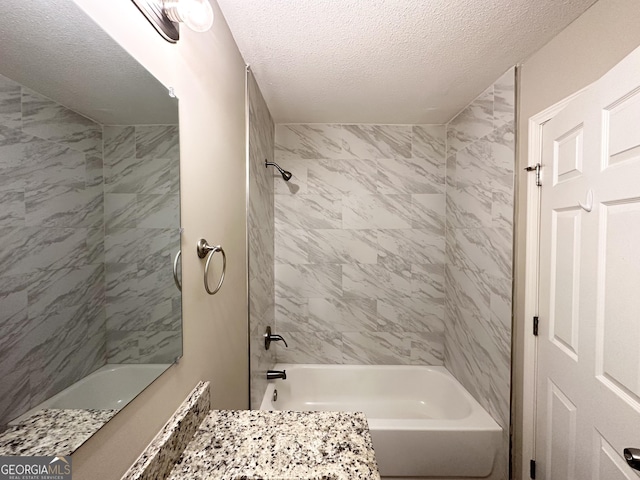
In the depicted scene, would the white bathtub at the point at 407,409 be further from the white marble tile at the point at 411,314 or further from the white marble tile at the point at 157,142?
the white marble tile at the point at 157,142

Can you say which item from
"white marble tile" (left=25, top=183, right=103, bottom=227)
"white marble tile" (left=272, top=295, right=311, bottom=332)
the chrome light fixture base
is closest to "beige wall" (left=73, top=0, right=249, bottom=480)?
the chrome light fixture base

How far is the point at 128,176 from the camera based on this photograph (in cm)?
65

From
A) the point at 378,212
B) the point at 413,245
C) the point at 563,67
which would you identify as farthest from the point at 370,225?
the point at 563,67

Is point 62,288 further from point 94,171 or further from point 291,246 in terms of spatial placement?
point 291,246

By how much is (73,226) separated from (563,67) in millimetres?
1863

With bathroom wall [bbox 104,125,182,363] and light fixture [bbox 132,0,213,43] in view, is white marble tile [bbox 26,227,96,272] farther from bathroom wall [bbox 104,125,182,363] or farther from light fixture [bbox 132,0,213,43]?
light fixture [bbox 132,0,213,43]

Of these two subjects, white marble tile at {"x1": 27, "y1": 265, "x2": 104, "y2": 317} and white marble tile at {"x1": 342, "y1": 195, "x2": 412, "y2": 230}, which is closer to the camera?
white marble tile at {"x1": 27, "y1": 265, "x2": 104, "y2": 317}

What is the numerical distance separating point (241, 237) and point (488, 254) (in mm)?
1540

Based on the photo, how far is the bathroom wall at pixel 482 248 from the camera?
168 cm

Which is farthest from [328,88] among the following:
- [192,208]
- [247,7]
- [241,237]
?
[192,208]

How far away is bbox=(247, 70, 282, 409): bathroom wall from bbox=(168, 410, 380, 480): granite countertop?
81 cm

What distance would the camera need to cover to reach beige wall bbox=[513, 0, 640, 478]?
41.0 inches

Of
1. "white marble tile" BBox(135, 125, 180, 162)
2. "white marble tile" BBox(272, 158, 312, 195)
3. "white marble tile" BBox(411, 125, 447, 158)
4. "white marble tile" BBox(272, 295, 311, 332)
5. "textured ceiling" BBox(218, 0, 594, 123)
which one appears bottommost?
"white marble tile" BBox(272, 295, 311, 332)

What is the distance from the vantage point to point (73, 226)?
19.9 inches
